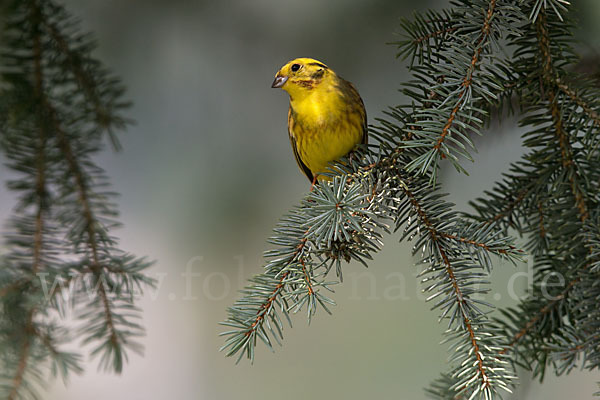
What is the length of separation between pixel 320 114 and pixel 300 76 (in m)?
0.06

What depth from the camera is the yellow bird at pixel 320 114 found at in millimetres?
614

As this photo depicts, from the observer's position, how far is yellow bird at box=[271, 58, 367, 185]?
61 cm

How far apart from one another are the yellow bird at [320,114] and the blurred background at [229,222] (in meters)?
0.52

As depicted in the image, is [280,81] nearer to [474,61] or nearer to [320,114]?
[320,114]

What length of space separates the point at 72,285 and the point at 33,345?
0.23ft

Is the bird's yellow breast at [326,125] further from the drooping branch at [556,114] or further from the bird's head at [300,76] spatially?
the drooping branch at [556,114]

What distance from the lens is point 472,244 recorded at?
1.36ft

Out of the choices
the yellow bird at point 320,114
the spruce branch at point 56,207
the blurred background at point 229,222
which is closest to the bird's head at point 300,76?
the yellow bird at point 320,114

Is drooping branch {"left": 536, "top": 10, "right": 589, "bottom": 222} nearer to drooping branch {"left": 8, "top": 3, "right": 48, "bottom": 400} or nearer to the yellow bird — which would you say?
the yellow bird

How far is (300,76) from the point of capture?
2.11 ft

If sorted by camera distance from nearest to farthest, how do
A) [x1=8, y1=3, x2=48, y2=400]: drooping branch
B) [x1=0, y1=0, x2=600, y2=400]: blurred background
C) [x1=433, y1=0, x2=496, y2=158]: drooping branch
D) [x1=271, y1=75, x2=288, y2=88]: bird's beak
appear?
[x1=433, y1=0, x2=496, y2=158]: drooping branch < [x1=8, y1=3, x2=48, y2=400]: drooping branch < [x1=271, y1=75, x2=288, y2=88]: bird's beak < [x1=0, y1=0, x2=600, y2=400]: blurred background

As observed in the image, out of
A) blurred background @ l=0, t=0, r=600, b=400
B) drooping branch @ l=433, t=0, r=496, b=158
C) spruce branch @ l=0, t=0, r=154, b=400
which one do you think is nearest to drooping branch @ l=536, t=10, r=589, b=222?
drooping branch @ l=433, t=0, r=496, b=158

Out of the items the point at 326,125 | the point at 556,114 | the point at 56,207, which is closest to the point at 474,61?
the point at 556,114

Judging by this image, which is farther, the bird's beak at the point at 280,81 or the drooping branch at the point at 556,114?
the bird's beak at the point at 280,81
